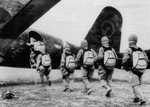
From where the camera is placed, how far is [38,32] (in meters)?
11.3

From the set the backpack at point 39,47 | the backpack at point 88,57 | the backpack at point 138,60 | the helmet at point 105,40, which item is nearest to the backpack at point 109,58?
the helmet at point 105,40

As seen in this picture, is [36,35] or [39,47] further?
[36,35]

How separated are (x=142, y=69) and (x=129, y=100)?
89 centimetres

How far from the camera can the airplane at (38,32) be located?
26.3 feet

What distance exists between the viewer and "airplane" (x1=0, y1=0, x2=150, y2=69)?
8018mm

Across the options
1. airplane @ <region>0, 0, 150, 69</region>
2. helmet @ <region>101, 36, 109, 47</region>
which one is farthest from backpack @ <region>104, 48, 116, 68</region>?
airplane @ <region>0, 0, 150, 69</region>

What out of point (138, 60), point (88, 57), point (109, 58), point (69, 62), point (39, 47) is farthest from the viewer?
point (39, 47)

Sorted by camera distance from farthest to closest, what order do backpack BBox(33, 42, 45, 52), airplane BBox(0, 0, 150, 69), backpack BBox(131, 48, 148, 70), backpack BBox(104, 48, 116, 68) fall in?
backpack BBox(33, 42, 45, 52), airplane BBox(0, 0, 150, 69), backpack BBox(104, 48, 116, 68), backpack BBox(131, 48, 148, 70)

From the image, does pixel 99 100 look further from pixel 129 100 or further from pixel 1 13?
pixel 1 13

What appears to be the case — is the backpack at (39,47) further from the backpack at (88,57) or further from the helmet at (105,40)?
the helmet at (105,40)

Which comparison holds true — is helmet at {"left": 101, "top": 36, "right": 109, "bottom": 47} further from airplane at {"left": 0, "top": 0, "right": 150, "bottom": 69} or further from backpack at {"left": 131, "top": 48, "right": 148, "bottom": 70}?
airplane at {"left": 0, "top": 0, "right": 150, "bottom": 69}

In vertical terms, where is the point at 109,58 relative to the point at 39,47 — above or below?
below

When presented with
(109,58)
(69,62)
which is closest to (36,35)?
(69,62)

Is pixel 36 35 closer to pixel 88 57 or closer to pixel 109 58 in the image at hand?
pixel 88 57
